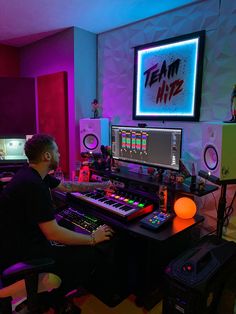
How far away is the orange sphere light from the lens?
1.79 m

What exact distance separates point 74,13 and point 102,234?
203 centimetres

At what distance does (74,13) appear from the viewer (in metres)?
2.36

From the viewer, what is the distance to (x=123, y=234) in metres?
1.84

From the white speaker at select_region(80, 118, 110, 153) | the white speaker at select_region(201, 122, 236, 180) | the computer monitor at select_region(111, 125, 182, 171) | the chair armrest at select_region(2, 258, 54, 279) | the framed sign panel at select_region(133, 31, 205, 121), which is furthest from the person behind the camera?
the white speaker at select_region(80, 118, 110, 153)

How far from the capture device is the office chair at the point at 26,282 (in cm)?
118

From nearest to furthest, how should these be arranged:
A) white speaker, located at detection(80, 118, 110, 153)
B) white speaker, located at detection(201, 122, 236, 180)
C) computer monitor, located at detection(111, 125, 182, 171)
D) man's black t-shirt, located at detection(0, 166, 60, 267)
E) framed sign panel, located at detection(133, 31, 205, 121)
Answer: man's black t-shirt, located at detection(0, 166, 60, 267)
white speaker, located at detection(201, 122, 236, 180)
computer monitor, located at detection(111, 125, 182, 171)
framed sign panel, located at detection(133, 31, 205, 121)
white speaker, located at detection(80, 118, 110, 153)

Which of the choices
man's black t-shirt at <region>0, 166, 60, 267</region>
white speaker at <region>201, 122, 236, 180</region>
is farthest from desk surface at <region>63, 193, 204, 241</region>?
man's black t-shirt at <region>0, 166, 60, 267</region>

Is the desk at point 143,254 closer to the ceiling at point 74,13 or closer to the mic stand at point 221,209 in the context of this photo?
the mic stand at point 221,209

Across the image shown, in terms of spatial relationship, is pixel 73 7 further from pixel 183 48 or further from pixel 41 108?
pixel 41 108

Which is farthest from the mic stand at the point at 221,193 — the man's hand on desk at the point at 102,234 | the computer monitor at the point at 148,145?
the man's hand on desk at the point at 102,234

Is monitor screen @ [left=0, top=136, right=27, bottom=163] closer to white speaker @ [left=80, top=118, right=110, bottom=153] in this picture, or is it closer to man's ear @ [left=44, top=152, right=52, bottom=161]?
white speaker @ [left=80, top=118, right=110, bottom=153]

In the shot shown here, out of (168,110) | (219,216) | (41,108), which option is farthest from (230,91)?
(41,108)

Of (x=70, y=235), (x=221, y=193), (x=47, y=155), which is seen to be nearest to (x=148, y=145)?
(x=221, y=193)

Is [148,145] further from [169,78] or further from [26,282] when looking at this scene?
[26,282]
